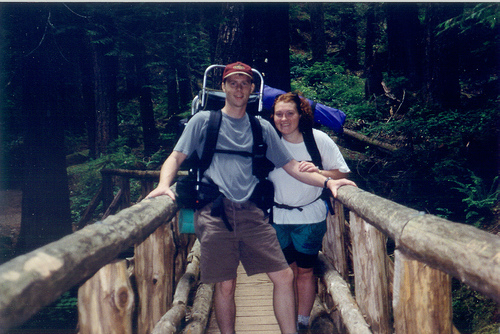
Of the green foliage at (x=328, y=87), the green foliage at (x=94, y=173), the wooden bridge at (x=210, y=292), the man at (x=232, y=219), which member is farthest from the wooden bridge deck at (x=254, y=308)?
the green foliage at (x=94, y=173)

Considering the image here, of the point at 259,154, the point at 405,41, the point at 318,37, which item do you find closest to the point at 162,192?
the point at 259,154

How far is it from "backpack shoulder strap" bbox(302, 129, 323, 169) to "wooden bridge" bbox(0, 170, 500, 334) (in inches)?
15.2

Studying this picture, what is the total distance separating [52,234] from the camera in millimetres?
9164

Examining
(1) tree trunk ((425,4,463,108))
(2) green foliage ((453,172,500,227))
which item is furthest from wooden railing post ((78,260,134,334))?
(1) tree trunk ((425,4,463,108))

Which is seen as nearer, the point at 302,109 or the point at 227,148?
the point at 227,148

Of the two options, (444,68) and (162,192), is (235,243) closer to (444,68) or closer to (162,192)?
(162,192)

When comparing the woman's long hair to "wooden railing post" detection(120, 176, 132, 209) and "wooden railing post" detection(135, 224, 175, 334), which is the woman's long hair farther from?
"wooden railing post" detection(120, 176, 132, 209)

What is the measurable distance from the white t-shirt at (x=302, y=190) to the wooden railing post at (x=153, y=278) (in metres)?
1.09

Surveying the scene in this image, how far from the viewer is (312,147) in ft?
12.7

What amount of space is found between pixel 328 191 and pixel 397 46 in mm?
12388

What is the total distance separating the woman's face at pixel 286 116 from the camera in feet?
12.5

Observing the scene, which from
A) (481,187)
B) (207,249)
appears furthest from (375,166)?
(207,249)

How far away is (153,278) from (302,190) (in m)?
1.56

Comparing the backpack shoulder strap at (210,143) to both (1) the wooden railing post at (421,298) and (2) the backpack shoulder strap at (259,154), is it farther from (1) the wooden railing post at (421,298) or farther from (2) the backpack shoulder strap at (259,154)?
(1) the wooden railing post at (421,298)
